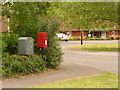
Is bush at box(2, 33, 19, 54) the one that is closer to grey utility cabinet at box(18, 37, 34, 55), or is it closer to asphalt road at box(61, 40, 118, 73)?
grey utility cabinet at box(18, 37, 34, 55)

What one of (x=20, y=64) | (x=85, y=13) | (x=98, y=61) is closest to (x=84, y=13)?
(x=85, y=13)

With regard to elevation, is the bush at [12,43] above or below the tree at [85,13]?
below

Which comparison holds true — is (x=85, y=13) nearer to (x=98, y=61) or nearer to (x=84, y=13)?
(x=84, y=13)

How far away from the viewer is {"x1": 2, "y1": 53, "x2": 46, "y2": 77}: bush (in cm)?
1045

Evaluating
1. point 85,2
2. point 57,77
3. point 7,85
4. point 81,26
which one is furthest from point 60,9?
point 7,85

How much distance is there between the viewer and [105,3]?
56.6 ft

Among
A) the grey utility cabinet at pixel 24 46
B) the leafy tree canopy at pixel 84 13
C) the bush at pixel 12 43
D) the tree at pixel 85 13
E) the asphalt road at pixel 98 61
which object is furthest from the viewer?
the tree at pixel 85 13

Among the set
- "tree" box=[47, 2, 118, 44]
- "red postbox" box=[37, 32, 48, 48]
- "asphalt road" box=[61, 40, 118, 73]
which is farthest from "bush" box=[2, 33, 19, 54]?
"tree" box=[47, 2, 118, 44]

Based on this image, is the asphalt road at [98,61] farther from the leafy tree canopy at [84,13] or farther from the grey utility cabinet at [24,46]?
the grey utility cabinet at [24,46]

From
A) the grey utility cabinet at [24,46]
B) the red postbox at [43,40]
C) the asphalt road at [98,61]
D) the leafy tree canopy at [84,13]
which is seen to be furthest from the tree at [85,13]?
the grey utility cabinet at [24,46]

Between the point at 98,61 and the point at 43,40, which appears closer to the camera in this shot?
the point at 43,40

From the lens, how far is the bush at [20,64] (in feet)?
34.3

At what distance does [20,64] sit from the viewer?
10.8 m

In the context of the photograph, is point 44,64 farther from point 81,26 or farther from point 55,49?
point 81,26
